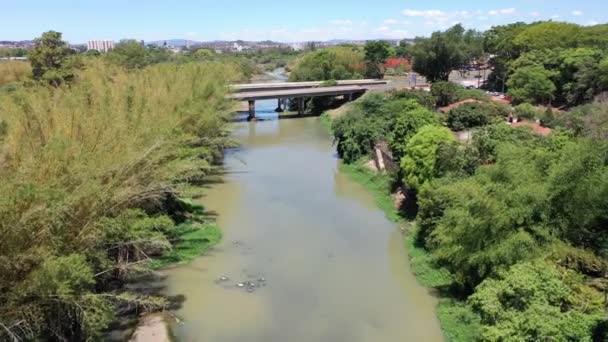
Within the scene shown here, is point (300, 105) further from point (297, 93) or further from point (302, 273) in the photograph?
point (302, 273)

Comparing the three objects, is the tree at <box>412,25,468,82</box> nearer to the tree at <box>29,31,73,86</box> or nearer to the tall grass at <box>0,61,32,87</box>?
the tree at <box>29,31,73,86</box>

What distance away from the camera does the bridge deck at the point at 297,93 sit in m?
38.0

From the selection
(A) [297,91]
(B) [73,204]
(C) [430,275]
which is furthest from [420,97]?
(B) [73,204]

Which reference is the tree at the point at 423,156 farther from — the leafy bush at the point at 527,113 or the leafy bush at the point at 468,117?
the leafy bush at the point at 527,113

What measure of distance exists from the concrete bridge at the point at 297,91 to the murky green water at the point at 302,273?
16356 millimetres

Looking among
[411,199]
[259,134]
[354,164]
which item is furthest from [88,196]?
[259,134]

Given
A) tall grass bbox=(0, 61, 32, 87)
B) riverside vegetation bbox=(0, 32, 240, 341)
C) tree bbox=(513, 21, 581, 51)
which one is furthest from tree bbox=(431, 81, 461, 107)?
tall grass bbox=(0, 61, 32, 87)

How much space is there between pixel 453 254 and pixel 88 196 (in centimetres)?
762

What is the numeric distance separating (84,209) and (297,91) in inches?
1267

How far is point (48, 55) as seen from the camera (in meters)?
29.4

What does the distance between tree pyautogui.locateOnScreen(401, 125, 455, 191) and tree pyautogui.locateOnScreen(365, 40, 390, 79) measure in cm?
4060

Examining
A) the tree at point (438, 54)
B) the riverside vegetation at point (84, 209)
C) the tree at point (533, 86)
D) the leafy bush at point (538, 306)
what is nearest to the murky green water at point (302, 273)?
the riverside vegetation at point (84, 209)

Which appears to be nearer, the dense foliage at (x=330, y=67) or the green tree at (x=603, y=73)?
the green tree at (x=603, y=73)

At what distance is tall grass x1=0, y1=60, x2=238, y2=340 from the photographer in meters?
7.60
